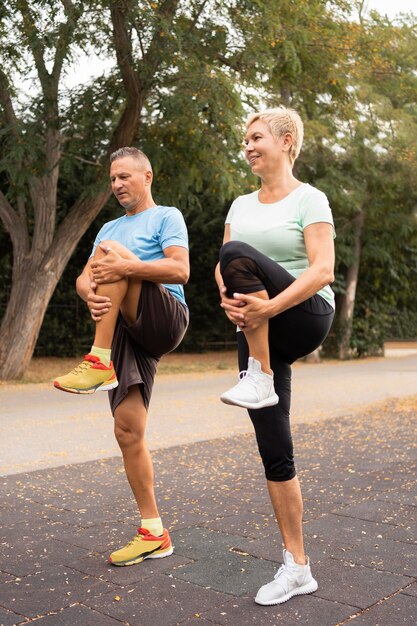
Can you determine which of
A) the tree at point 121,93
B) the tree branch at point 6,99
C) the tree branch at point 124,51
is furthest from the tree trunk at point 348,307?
the tree branch at point 6,99

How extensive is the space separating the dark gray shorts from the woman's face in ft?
2.51

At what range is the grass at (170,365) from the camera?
14009 millimetres

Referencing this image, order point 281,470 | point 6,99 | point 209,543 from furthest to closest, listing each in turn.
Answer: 1. point 6,99
2. point 209,543
3. point 281,470

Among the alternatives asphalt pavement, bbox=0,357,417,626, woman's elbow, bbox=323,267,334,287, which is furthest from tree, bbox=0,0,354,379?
woman's elbow, bbox=323,267,334,287

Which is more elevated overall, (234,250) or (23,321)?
(234,250)

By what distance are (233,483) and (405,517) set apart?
1.38 meters

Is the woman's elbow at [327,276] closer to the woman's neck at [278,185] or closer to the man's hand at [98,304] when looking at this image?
the woman's neck at [278,185]

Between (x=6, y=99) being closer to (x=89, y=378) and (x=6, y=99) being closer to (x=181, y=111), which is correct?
(x=181, y=111)

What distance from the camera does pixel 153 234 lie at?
3719 millimetres

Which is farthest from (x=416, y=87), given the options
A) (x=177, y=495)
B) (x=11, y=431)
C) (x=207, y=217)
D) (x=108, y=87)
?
(x=177, y=495)

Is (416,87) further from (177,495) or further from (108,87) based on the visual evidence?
(177,495)

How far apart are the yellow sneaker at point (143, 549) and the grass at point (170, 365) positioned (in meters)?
9.24

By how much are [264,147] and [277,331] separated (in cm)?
78

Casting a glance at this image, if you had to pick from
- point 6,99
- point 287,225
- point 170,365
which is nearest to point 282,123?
point 287,225
